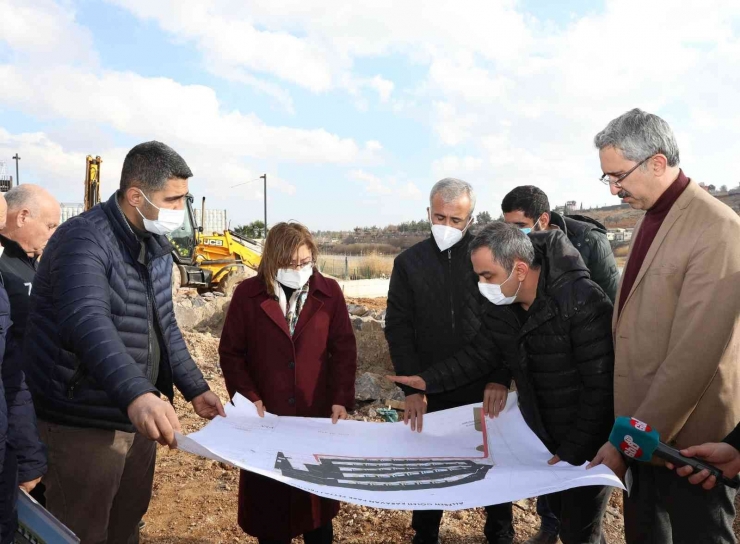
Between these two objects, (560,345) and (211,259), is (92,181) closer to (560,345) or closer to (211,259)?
(211,259)

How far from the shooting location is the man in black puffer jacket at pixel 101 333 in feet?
6.98

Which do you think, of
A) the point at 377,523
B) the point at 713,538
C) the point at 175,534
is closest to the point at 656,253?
the point at 713,538

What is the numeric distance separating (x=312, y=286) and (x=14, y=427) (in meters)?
1.48

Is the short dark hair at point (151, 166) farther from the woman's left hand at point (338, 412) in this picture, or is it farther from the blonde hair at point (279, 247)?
the woman's left hand at point (338, 412)

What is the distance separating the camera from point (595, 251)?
4219mm

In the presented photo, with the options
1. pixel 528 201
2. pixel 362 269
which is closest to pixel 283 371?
pixel 528 201

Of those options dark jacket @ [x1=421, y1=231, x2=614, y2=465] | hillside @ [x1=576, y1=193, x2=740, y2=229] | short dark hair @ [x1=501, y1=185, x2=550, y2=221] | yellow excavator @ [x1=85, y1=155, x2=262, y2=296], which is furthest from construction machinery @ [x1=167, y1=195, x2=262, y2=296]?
hillside @ [x1=576, y1=193, x2=740, y2=229]

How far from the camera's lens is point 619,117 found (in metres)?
2.28

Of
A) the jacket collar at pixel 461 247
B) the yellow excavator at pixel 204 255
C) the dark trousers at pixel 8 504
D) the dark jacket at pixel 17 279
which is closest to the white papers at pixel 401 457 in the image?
the dark trousers at pixel 8 504

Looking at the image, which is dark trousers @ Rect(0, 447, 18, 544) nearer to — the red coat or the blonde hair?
the red coat

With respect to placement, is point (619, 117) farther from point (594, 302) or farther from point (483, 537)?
point (483, 537)

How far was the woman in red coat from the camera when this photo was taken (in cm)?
291

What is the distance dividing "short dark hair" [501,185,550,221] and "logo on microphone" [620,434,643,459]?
254 centimetres

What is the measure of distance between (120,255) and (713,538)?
2.56 m
